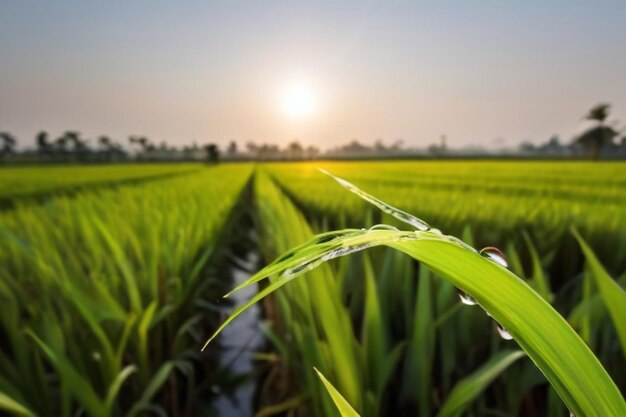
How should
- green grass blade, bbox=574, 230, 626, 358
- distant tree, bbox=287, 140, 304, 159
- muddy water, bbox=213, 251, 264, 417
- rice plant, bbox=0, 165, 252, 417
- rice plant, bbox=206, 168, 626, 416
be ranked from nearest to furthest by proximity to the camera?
rice plant, bbox=206, 168, 626, 416
green grass blade, bbox=574, 230, 626, 358
rice plant, bbox=0, 165, 252, 417
muddy water, bbox=213, 251, 264, 417
distant tree, bbox=287, 140, 304, 159

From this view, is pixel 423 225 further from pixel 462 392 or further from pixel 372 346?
pixel 372 346

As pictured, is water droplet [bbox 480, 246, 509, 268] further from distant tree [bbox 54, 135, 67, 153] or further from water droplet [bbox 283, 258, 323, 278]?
distant tree [bbox 54, 135, 67, 153]

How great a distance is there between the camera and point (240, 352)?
257 centimetres

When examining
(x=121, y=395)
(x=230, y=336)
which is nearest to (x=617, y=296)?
(x=121, y=395)

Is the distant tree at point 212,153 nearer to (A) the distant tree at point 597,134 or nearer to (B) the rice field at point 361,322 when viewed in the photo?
(A) the distant tree at point 597,134

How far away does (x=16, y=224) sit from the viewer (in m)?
2.70

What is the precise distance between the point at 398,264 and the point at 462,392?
0.75m

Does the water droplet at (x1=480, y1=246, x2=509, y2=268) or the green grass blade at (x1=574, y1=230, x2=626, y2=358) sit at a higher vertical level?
the water droplet at (x1=480, y1=246, x2=509, y2=268)

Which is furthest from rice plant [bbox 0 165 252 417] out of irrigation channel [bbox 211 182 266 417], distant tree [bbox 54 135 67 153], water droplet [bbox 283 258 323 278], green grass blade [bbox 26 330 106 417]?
distant tree [bbox 54 135 67 153]

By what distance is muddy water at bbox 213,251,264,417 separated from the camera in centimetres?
203

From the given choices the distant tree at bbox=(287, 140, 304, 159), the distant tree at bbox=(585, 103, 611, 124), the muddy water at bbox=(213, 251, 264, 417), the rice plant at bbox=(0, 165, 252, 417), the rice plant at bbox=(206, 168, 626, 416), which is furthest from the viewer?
the distant tree at bbox=(287, 140, 304, 159)

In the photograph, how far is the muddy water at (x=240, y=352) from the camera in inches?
79.9

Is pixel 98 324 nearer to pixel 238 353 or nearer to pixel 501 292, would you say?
pixel 501 292

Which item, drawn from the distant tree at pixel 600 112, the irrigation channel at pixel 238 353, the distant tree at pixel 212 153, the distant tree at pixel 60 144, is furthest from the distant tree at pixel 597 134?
the distant tree at pixel 60 144
